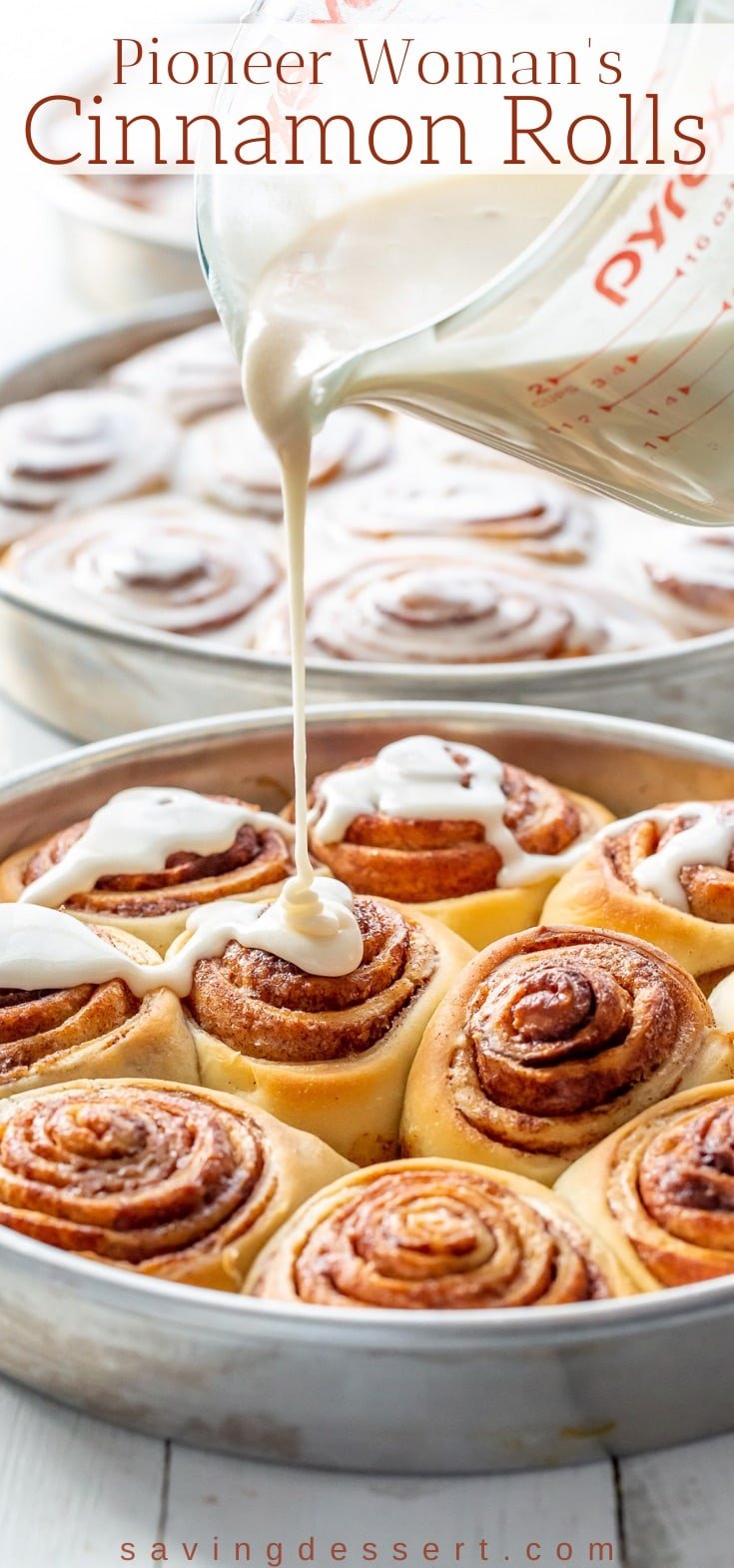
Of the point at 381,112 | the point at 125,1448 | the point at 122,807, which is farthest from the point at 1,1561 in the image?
the point at 381,112

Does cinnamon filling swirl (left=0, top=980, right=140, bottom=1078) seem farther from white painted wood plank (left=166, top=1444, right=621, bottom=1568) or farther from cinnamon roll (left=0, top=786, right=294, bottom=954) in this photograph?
white painted wood plank (left=166, top=1444, right=621, bottom=1568)

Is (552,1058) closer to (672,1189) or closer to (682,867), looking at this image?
(672,1189)

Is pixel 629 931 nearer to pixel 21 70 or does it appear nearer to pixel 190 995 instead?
pixel 190 995

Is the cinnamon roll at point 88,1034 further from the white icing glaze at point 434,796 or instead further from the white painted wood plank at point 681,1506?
the white painted wood plank at point 681,1506

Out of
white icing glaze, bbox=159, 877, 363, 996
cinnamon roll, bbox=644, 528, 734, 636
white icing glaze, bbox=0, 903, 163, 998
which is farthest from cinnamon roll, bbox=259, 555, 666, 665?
white icing glaze, bbox=0, 903, 163, 998

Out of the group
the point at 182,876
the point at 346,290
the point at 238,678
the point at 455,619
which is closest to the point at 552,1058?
the point at 182,876

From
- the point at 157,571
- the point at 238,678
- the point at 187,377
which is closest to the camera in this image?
the point at 238,678
